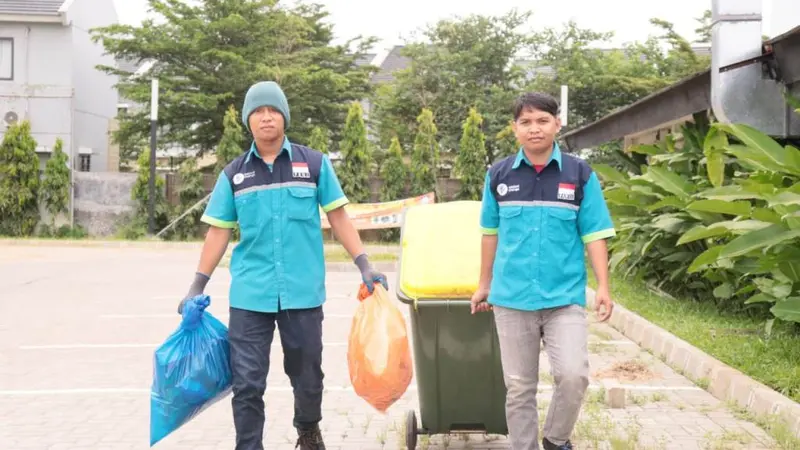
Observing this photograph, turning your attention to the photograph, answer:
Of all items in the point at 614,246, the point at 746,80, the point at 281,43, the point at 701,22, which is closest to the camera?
the point at 746,80

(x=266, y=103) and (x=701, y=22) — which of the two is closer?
(x=266, y=103)

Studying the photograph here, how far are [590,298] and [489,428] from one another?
7605 mm

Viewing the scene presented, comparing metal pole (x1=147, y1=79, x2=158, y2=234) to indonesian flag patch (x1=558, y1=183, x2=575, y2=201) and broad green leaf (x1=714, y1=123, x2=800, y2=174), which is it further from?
indonesian flag patch (x1=558, y1=183, x2=575, y2=201)

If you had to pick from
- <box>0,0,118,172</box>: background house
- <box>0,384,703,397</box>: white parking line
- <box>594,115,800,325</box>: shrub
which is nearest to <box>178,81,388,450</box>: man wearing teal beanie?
<box>0,384,703,397</box>: white parking line

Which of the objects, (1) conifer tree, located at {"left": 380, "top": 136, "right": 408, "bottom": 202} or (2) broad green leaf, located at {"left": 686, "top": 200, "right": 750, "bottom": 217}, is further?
(1) conifer tree, located at {"left": 380, "top": 136, "right": 408, "bottom": 202}

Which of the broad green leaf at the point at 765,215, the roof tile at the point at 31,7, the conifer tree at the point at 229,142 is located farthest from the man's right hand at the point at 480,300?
the roof tile at the point at 31,7

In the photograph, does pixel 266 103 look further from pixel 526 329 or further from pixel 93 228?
pixel 93 228

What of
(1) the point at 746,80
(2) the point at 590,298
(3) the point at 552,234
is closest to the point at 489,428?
(3) the point at 552,234

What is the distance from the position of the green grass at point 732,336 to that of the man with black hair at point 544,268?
7.69ft

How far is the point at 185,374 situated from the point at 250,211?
821 mm

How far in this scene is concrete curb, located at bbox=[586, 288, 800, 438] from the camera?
229 inches

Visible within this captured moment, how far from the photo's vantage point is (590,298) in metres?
12.5

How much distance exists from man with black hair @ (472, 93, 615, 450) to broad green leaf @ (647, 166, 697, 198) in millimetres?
6596

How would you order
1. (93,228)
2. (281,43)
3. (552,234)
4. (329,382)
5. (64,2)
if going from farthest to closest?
(281,43) → (64,2) → (93,228) → (329,382) → (552,234)
